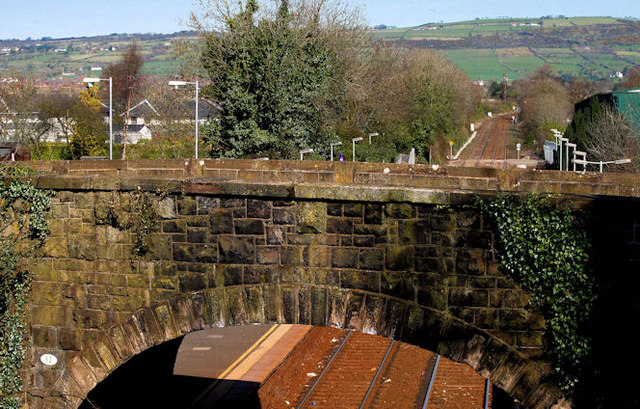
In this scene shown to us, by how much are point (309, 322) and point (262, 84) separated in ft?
53.9

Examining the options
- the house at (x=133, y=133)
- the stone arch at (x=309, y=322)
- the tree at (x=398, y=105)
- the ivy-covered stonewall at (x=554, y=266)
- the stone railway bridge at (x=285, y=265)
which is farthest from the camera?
the house at (x=133, y=133)

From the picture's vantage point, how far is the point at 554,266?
7090mm

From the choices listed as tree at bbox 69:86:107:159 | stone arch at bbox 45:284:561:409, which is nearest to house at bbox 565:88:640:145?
tree at bbox 69:86:107:159

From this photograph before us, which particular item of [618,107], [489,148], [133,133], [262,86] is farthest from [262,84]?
[489,148]

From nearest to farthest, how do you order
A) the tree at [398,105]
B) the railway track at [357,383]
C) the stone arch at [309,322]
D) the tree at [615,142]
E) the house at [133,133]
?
the stone arch at [309,322], the railway track at [357,383], the tree at [615,142], the tree at [398,105], the house at [133,133]

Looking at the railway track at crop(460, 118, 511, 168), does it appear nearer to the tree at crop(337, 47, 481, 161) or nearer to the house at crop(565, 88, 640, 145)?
the tree at crop(337, 47, 481, 161)

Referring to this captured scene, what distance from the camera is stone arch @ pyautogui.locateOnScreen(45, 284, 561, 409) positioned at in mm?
7273

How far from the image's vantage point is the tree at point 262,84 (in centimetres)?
2380

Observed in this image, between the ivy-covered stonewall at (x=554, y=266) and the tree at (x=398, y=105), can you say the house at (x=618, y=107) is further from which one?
the ivy-covered stonewall at (x=554, y=266)

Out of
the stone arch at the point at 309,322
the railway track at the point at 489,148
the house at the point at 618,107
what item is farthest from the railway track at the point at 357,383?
the railway track at the point at 489,148

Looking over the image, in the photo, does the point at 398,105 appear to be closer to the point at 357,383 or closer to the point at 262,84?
the point at 262,84

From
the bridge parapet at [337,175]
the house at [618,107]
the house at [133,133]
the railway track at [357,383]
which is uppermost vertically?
the house at [618,107]

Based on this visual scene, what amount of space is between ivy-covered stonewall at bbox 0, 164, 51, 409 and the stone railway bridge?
0.52ft

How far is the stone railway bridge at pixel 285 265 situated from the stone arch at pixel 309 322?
0.01 meters
